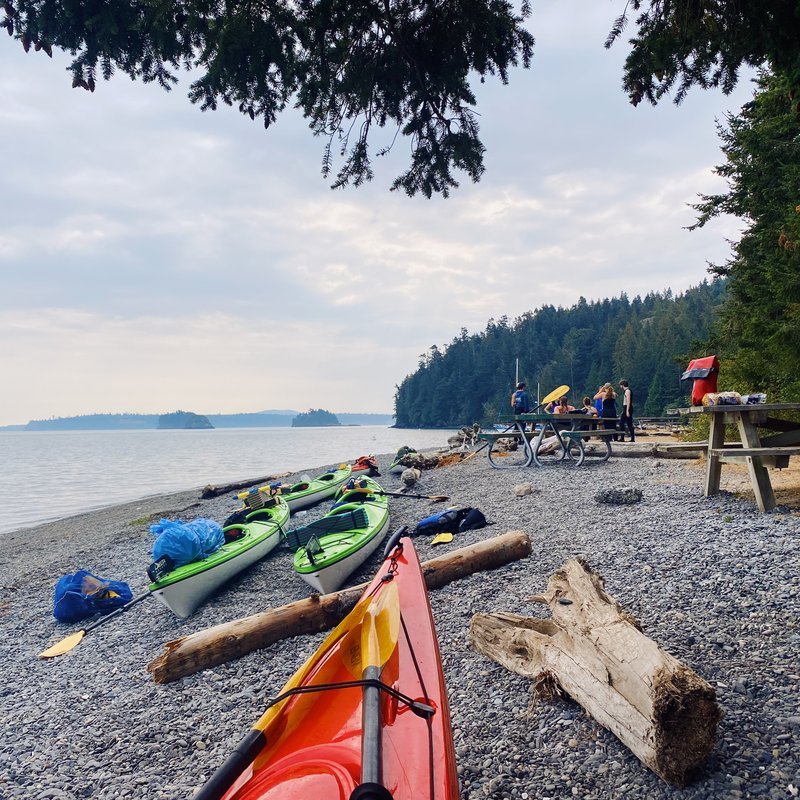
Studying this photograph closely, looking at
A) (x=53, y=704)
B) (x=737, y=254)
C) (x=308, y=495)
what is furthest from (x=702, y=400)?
(x=737, y=254)

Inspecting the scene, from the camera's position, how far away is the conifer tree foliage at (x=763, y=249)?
1087 cm

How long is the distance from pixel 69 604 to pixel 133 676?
2.88 metres

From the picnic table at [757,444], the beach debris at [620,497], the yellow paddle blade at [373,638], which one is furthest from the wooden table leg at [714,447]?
the yellow paddle blade at [373,638]

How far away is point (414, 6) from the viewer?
12.5 ft

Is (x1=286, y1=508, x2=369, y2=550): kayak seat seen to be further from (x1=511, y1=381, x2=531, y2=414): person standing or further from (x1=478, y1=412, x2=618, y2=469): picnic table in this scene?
(x1=511, y1=381, x2=531, y2=414): person standing

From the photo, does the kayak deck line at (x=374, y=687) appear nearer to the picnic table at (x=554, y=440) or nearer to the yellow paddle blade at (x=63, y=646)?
the yellow paddle blade at (x=63, y=646)

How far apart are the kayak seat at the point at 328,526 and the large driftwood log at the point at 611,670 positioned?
3.88 meters

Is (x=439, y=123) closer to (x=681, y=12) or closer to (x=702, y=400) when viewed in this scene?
(x=681, y=12)

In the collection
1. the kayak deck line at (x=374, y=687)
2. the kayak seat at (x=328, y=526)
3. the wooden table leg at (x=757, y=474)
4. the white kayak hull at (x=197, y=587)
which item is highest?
the wooden table leg at (x=757, y=474)

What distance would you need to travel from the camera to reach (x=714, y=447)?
685cm

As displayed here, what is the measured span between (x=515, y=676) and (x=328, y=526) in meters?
4.92

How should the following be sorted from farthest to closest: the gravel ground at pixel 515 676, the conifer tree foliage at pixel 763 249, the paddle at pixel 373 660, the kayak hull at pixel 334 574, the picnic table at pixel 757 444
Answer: the conifer tree foliage at pixel 763 249
the kayak hull at pixel 334 574
the picnic table at pixel 757 444
the gravel ground at pixel 515 676
the paddle at pixel 373 660

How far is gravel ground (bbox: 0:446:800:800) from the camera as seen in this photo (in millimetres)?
2775

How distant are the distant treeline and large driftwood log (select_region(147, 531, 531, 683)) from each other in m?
68.3
